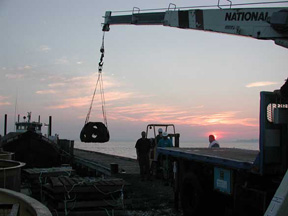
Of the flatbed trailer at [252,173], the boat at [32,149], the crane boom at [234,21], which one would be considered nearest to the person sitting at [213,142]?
the flatbed trailer at [252,173]

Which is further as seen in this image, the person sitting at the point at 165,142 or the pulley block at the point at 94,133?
the person sitting at the point at 165,142

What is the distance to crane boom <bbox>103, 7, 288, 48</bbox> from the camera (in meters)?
7.74

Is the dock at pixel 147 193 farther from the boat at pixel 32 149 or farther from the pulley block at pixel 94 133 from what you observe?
the boat at pixel 32 149

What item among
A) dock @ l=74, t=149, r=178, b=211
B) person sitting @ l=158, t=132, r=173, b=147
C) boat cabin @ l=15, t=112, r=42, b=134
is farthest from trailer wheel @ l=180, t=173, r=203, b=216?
boat cabin @ l=15, t=112, r=42, b=134

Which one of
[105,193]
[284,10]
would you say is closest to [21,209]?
[105,193]

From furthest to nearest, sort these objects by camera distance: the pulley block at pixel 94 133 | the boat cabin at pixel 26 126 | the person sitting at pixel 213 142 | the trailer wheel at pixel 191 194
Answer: the boat cabin at pixel 26 126 < the pulley block at pixel 94 133 < the person sitting at pixel 213 142 < the trailer wheel at pixel 191 194

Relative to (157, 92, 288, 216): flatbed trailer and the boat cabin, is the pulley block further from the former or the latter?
the boat cabin

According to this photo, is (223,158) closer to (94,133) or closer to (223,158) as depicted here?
(223,158)

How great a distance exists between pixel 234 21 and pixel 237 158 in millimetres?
3700

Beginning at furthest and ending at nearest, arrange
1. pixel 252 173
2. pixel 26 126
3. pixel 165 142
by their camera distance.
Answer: pixel 26 126 < pixel 165 142 < pixel 252 173

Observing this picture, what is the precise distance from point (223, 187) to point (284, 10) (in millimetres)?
3938

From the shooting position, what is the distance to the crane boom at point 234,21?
7738 millimetres

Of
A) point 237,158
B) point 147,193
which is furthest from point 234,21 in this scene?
point 147,193

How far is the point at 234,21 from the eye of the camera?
8.88 metres
